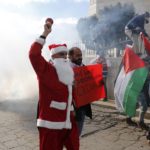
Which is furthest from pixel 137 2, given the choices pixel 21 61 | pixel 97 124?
pixel 97 124

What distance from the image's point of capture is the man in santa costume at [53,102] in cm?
400

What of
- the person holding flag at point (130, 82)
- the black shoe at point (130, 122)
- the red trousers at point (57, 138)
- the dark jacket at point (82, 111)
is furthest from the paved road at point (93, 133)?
the red trousers at point (57, 138)

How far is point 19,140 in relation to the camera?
662 centimetres

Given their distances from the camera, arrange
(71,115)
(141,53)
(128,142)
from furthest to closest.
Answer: (141,53) → (128,142) → (71,115)

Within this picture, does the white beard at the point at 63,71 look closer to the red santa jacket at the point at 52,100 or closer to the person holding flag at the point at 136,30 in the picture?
the red santa jacket at the point at 52,100

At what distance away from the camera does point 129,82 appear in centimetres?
619

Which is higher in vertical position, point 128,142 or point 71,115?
point 71,115

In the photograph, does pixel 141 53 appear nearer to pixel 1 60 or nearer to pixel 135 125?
pixel 135 125

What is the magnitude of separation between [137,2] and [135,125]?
1074 cm

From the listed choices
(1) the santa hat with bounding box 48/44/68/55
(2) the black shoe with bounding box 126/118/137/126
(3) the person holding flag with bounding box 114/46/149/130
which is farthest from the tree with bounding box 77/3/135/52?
(1) the santa hat with bounding box 48/44/68/55

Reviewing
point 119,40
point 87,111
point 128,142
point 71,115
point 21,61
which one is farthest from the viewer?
point 21,61

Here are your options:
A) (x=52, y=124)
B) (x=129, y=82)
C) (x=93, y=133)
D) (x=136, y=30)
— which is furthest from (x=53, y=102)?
(x=136, y=30)

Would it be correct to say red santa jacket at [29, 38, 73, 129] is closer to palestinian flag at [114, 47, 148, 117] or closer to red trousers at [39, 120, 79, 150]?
red trousers at [39, 120, 79, 150]

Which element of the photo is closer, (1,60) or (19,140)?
(19,140)
